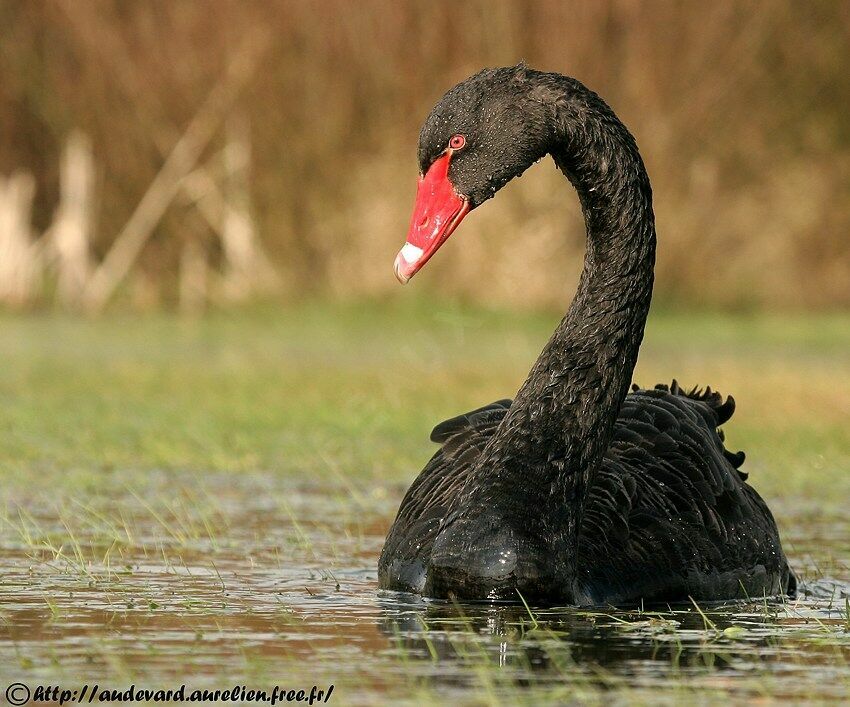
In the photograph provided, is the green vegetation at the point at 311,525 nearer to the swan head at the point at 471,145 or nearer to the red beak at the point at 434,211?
the red beak at the point at 434,211

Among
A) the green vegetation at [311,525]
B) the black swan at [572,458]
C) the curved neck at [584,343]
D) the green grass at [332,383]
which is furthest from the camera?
the green grass at [332,383]

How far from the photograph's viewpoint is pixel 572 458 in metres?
4.97

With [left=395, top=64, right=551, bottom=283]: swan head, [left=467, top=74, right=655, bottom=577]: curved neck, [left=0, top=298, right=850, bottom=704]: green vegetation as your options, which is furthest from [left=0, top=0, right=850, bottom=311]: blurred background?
[left=395, top=64, right=551, bottom=283]: swan head

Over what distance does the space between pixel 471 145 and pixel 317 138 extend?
13265 millimetres

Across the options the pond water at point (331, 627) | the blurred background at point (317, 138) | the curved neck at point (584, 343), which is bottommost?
the pond water at point (331, 627)

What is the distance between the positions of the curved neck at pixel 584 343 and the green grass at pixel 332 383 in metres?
2.47

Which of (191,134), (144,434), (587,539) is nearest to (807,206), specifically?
(191,134)

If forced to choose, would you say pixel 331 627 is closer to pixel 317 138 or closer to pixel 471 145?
pixel 471 145

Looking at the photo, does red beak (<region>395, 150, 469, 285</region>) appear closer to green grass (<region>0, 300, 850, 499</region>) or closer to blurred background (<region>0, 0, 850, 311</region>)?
green grass (<region>0, 300, 850, 499</region>)

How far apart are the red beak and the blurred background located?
1222 cm

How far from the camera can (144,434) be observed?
877cm

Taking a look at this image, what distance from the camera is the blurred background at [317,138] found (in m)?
17.5

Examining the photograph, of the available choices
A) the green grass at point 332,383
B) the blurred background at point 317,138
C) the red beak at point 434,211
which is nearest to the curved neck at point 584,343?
the red beak at point 434,211

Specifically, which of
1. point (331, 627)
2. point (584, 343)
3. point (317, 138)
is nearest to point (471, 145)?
point (584, 343)
